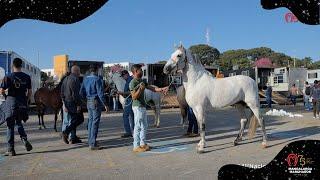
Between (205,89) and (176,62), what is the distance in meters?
0.87

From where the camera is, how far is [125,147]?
27.5ft

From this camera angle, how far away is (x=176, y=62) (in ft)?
23.0

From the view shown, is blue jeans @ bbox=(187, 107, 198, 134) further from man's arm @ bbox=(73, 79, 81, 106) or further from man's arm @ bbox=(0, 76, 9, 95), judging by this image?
man's arm @ bbox=(0, 76, 9, 95)

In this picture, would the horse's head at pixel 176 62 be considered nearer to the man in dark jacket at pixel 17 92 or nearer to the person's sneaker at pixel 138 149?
the person's sneaker at pixel 138 149

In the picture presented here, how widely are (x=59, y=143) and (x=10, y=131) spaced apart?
1.98m

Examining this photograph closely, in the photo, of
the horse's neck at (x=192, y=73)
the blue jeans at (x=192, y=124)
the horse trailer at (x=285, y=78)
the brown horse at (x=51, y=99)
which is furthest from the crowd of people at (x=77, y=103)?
the horse trailer at (x=285, y=78)

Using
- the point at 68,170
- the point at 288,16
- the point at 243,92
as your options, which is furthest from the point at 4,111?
the point at 288,16

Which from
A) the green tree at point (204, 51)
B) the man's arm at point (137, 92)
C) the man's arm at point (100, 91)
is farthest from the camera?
the man's arm at point (100, 91)

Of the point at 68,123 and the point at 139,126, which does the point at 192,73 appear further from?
the point at 68,123

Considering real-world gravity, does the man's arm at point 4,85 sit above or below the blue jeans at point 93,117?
above

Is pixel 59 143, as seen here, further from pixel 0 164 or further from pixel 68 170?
pixel 68 170

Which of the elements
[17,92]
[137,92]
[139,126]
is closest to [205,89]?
[137,92]

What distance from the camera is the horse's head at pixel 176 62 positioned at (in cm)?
691

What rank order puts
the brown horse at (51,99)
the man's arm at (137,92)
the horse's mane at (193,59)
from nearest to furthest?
the horse's mane at (193,59) < the man's arm at (137,92) < the brown horse at (51,99)
